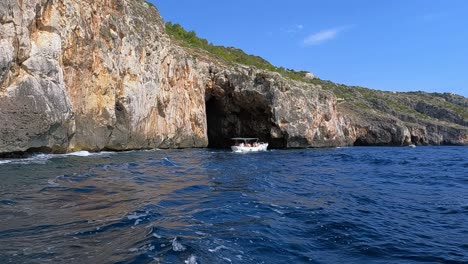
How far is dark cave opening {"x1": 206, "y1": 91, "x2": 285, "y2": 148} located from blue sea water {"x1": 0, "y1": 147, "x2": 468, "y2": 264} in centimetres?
4419

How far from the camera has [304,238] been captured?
1030 cm

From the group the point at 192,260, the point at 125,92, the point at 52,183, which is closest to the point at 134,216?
the point at 192,260

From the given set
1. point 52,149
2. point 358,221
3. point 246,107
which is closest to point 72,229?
point 358,221

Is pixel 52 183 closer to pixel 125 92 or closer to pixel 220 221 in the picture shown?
pixel 220 221

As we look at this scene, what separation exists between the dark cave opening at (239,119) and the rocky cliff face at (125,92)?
170 mm

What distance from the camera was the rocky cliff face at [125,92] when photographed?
25656mm

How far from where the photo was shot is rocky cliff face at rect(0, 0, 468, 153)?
25656mm

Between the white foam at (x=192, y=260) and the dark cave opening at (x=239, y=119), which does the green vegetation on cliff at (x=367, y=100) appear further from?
the white foam at (x=192, y=260)

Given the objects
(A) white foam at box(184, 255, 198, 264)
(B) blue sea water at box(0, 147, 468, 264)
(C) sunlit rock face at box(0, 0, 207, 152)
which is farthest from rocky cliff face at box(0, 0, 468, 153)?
Answer: (A) white foam at box(184, 255, 198, 264)

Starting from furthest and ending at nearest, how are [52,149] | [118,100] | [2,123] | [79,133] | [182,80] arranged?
[182,80], [118,100], [79,133], [52,149], [2,123]

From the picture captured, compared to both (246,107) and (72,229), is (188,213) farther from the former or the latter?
(246,107)

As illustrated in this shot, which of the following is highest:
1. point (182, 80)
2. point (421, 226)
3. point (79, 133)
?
point (182, 80)

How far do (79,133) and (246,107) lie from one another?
3508cm

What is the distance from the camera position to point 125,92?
40.0m
